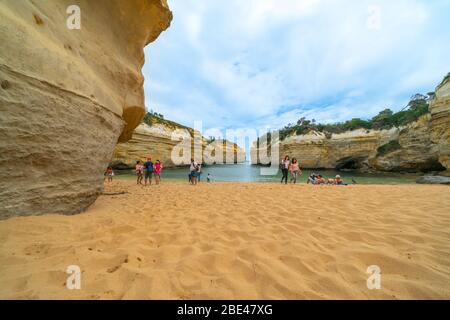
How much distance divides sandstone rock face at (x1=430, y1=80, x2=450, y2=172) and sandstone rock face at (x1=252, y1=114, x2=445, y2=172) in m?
1.16

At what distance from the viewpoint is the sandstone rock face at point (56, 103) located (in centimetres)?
292

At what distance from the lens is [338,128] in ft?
130

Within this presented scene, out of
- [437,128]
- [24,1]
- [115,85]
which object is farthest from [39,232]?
[437,128]

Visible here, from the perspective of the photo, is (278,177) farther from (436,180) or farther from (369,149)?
(369,149)

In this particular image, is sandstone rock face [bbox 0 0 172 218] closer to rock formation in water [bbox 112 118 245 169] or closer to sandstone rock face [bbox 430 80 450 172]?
sandstone rock face [bbox 430 80 450 172]

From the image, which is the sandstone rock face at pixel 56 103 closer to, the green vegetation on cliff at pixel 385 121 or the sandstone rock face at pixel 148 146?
the sandstone rock face at pixel 148 146

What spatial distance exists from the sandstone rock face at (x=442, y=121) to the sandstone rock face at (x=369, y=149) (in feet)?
3.81

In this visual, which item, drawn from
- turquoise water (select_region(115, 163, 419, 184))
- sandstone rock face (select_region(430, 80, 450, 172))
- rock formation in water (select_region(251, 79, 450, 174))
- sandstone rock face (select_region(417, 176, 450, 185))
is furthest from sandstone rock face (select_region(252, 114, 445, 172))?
sandstone rock face (select_region(417, 176, 450, 185))

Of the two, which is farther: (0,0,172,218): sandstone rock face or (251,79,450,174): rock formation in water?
(251,79,450,174): rock formation in water

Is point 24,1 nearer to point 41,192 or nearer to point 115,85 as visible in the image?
point 115,85

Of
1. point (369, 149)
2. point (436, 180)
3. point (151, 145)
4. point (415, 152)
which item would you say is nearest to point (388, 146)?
point (369, 149)

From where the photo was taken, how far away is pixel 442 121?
19.1 m

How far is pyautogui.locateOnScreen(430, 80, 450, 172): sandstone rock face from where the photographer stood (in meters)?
18.8

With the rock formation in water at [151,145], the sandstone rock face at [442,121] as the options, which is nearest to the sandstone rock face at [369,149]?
the sandstone rock face at [442,121]
